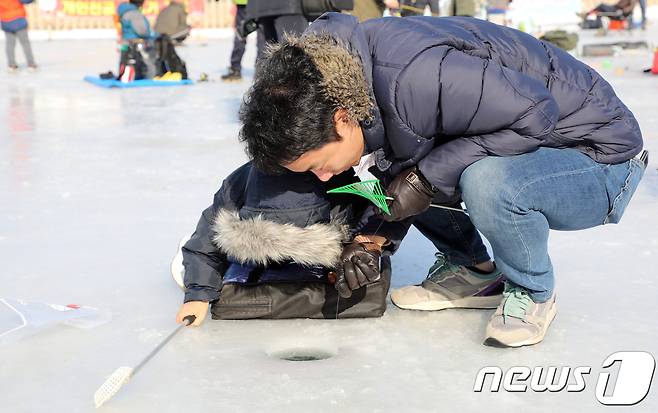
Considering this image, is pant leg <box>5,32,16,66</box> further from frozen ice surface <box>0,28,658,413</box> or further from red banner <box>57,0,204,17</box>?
red banner <box>57,0,204,17</box>

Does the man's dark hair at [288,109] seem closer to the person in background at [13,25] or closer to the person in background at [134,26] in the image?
the person in background at [134,26]

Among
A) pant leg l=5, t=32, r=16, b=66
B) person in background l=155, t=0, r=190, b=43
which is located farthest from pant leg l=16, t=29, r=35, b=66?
person in background l=155, t=0, r=190, b=43

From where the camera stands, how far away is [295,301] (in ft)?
7.09

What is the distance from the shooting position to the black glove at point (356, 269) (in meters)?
2.02

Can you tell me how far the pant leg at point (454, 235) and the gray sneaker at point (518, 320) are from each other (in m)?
0.24

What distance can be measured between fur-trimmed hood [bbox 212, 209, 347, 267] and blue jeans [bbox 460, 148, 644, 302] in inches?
13.9

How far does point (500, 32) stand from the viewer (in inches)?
79.6

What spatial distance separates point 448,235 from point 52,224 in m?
1.51

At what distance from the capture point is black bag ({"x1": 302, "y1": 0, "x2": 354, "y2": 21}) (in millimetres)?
4859

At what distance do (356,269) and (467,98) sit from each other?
486 mm

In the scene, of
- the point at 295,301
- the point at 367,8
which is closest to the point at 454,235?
the point at 295,301

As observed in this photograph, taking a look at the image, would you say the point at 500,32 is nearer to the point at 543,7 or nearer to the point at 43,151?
the point at 43,151

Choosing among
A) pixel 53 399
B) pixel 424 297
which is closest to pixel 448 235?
pixel 424 297

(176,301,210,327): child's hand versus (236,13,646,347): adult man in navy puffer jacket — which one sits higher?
(236,13,646,347): adult man in navy puffer jacket
